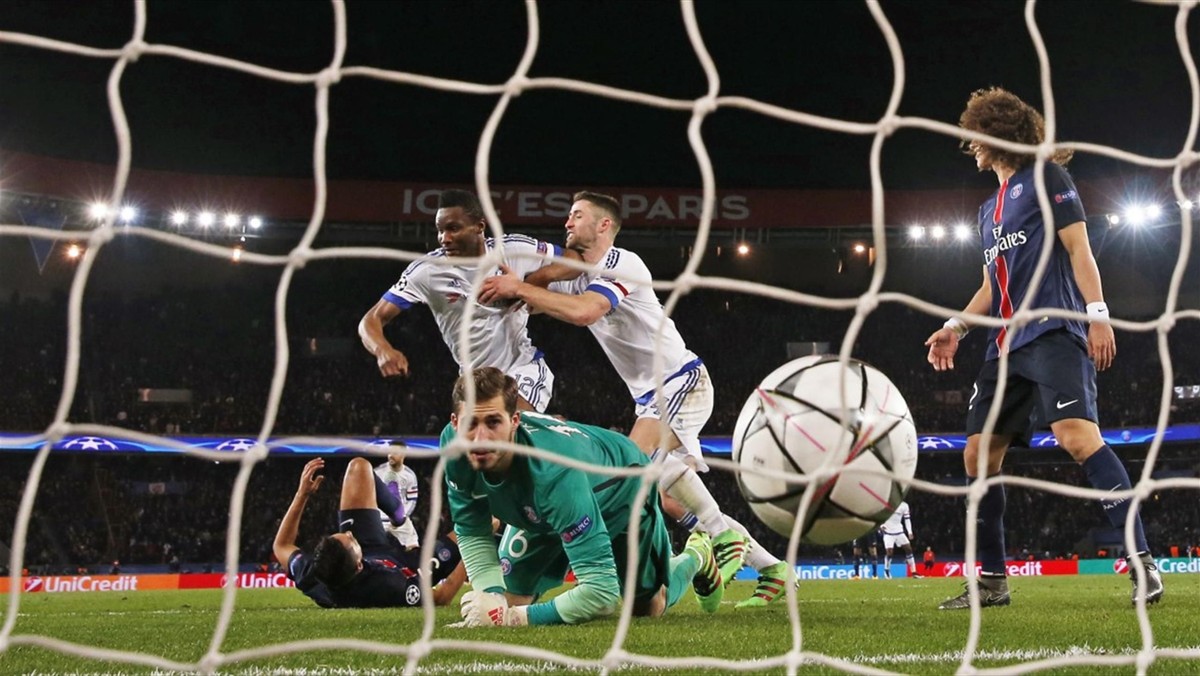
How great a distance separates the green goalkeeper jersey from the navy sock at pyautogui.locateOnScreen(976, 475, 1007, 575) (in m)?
1.48

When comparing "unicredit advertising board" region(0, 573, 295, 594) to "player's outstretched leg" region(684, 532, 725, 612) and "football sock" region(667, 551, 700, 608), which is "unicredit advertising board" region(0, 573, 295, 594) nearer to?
"player's outstretched leg" region(684, 532, 725, 612)

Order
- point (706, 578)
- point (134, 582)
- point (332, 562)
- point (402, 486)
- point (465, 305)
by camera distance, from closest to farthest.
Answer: point (706, 578) → point (332, 562) → point (465, 305) → point (402, 486) → point (134, 582)

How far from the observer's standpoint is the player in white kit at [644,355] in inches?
173

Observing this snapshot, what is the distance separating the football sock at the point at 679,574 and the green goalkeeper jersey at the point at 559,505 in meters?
0.36

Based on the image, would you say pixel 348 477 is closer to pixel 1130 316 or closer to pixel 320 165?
pixel 320 165

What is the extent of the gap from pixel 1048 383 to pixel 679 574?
1.73 m

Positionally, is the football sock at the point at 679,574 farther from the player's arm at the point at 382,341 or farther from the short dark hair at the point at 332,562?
the short dark hair at the point at 332,562

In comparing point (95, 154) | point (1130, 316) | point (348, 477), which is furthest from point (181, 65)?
point (1130, 316)

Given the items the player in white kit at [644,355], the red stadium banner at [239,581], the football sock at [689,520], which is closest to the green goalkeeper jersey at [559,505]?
the player in white kit at [644,355]

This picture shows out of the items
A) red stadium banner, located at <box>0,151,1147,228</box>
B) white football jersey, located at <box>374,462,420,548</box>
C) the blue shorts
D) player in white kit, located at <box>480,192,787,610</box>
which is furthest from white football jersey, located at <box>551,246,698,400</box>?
red stadium banner, located at <box>0,151,1147,228</box>

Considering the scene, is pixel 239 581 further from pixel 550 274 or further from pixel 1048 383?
pixel 1048 383

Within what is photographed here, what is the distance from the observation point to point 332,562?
17.3ft

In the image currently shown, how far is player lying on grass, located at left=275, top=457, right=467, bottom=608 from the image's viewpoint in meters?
5.38

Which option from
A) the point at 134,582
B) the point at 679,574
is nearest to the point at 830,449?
the point at 679,574
